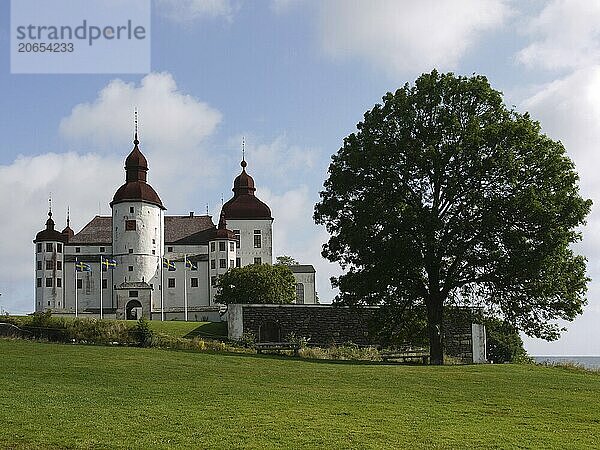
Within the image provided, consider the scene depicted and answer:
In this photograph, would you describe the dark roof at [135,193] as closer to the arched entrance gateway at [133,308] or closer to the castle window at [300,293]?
the arched entrance gateway at [133,308]

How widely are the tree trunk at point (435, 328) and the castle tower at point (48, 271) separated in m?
65.0

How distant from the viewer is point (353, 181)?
37125 mm

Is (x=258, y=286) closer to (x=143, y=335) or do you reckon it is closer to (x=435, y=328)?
(x=143, y=335)

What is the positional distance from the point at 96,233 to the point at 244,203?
1830 centimetres

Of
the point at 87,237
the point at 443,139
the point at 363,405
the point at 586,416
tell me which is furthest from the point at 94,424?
the point at 87,237

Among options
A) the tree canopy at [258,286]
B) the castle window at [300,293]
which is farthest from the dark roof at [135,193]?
the castle window at [300,293]

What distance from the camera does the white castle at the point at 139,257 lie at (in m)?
91.8

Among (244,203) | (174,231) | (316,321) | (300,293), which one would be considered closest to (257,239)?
(244,203)

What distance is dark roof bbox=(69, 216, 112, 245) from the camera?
97688 millimetres

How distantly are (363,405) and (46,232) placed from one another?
80.6 metres

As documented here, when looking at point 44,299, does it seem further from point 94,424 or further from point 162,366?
point 94,424

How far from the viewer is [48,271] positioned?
94.2 metres

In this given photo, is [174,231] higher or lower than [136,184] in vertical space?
lower

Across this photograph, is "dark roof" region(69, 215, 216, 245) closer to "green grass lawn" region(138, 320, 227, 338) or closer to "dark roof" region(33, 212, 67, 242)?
"dark roof" region(33, 212, 67, 242)
